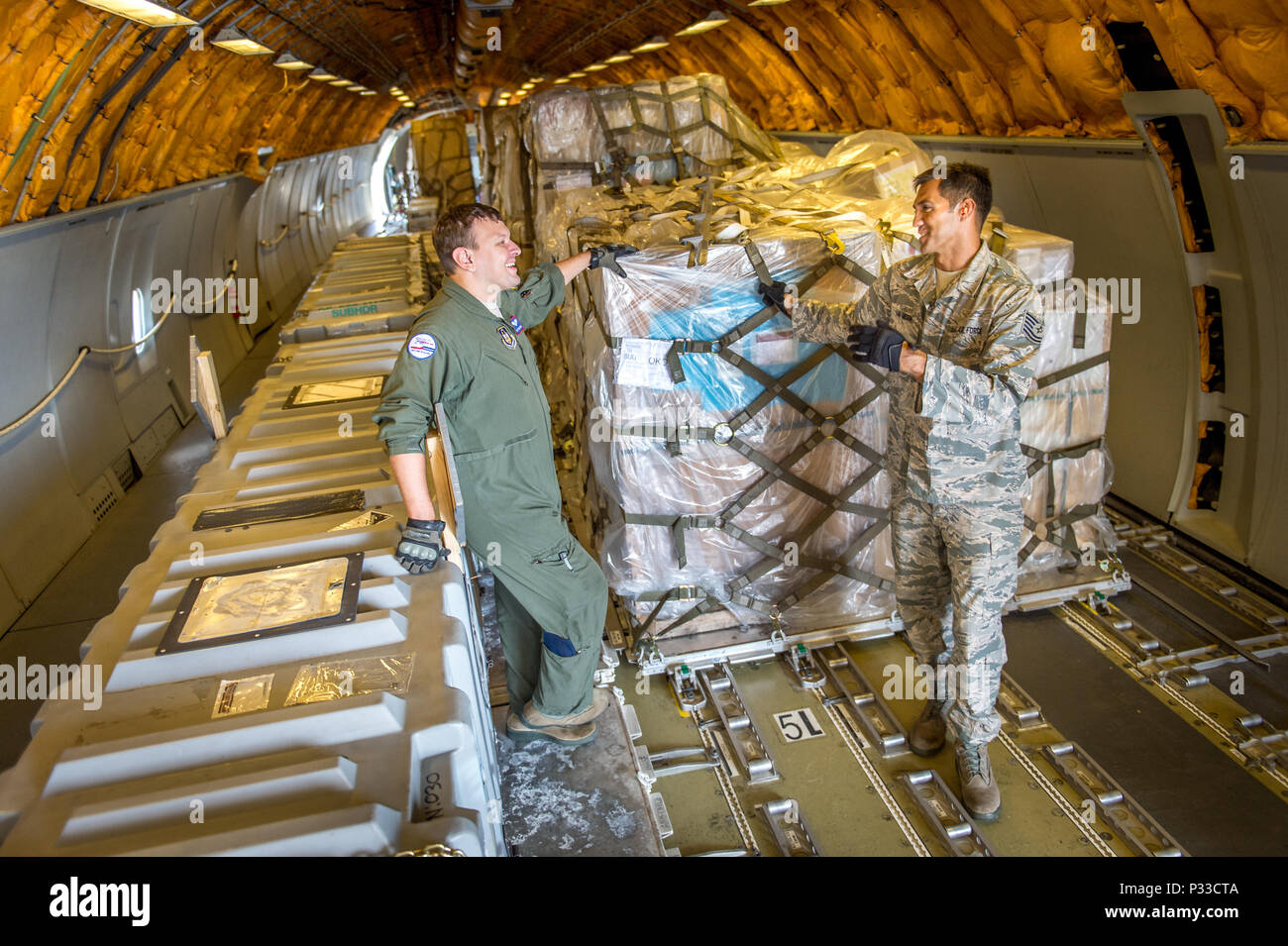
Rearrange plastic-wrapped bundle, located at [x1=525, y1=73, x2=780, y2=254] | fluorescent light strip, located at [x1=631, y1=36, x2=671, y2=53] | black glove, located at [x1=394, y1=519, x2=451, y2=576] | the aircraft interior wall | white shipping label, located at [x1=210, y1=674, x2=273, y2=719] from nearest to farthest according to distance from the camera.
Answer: white shipping label, located at [x1=210, y1=674, x2=273, y2=719] → black glove, located at [x1=394, y1=519, x2=451, y2=576] → the aircraft interior wall → plastic-wrapped bundle, located at [x1=525, y1=73, x2=780, y2=254] → fluorescent light strip, located at [x1=631, y1=36, x2=671, y2=53]

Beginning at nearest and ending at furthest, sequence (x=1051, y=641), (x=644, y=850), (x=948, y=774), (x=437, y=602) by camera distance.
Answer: (x=437, y=602) → (x=644, y=850) → (x=948, y=774) → (x=1051, y=641)

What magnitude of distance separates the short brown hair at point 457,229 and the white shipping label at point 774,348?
4.86ft

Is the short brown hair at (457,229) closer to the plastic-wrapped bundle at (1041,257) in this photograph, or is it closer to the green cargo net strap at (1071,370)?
the plastic-wrapped bundle at (1041,257)

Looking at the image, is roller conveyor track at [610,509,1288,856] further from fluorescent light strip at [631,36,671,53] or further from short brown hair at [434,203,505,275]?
fluorescent light strip at [631,36,671,53]

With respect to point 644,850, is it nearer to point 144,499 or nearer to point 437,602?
point 437,602

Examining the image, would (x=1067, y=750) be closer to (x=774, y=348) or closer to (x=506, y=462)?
(x=774, y=348)

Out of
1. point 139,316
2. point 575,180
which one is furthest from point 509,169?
point 139,316

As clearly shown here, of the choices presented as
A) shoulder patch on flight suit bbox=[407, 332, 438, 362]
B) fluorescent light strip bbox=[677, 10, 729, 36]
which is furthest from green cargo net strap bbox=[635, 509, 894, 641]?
fluorescent light strip bbox=[677, 10, 729, 36]

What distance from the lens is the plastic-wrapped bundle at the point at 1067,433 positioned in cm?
452

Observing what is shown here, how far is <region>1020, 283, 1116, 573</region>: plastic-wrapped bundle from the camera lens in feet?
14.8

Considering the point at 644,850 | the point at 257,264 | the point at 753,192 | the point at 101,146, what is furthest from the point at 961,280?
the point at 257,264

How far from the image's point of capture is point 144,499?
791cm

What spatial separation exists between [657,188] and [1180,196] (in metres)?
3.44

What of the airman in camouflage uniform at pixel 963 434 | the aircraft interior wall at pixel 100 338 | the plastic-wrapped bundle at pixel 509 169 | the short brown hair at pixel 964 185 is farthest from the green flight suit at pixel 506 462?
the plastic-wrapped bundle at pixel 509 169
